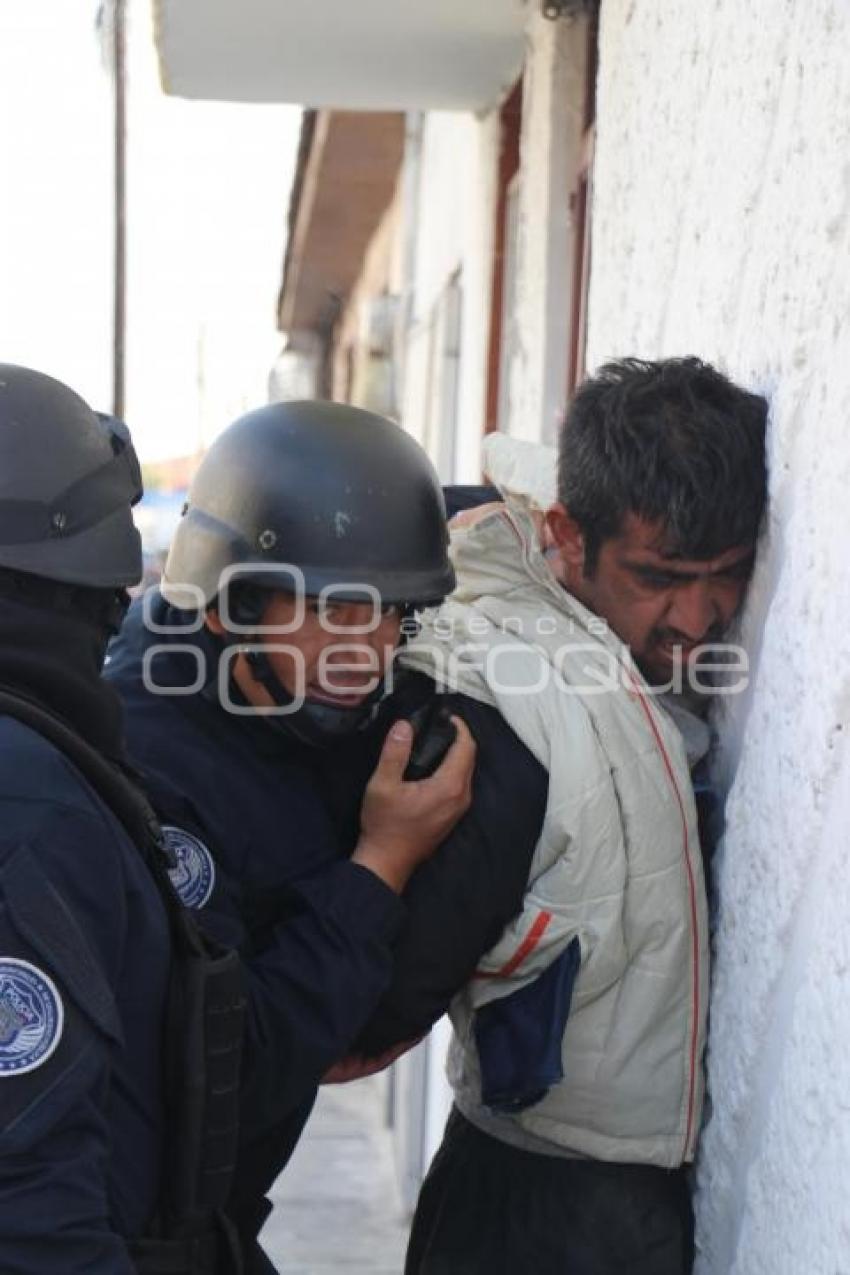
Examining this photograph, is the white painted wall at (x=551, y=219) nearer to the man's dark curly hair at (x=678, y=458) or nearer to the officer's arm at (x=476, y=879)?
the man's dark curly hair at (x=678, y=458)

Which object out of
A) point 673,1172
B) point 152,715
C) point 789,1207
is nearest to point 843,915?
point 789,1207

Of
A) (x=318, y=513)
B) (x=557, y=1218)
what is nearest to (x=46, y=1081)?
(x=318, y=513)

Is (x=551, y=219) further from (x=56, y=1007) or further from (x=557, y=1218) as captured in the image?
(x=56, y=1007)

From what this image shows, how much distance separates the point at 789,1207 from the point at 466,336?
4.17 meters

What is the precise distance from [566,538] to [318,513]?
0.34 m

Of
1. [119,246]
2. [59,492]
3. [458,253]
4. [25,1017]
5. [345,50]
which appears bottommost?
[119,246]

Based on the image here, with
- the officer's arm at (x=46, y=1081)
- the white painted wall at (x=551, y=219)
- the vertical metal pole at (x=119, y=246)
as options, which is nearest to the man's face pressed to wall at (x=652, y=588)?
the officer's arm at (x=46, y=1081)

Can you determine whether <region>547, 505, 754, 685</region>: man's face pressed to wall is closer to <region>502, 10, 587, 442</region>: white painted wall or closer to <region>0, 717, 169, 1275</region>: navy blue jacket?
<region>0, 717, 169, 1275</region>: navy blue jacket

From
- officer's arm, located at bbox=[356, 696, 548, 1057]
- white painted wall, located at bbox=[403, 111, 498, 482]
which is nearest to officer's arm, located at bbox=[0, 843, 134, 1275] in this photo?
officer's arm, located at bbox=[356, 696, 548, 1057]

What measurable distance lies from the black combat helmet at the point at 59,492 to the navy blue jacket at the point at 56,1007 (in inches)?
7.6

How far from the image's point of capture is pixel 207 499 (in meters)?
2.28

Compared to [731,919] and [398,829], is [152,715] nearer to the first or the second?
[398,829]

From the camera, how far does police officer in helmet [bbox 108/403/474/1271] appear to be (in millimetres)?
1972

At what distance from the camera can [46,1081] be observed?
1.52 meters
